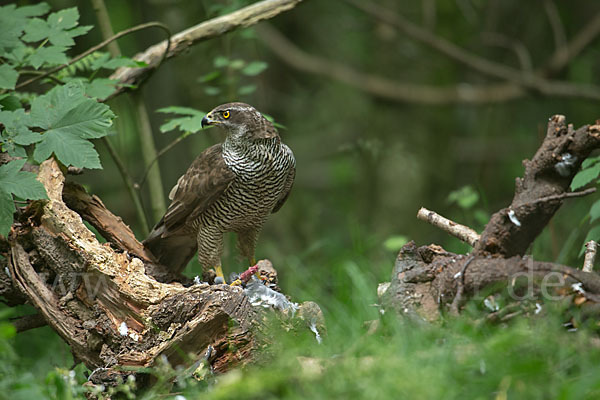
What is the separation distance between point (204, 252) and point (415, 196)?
4.48m

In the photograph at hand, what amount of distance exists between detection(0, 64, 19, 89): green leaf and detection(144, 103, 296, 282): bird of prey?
1.17 metres

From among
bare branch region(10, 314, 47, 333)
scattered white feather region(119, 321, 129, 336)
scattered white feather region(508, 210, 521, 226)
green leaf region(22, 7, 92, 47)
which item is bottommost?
bare branch region(10, 314, 47, 333)

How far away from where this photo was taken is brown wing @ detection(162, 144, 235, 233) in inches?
177

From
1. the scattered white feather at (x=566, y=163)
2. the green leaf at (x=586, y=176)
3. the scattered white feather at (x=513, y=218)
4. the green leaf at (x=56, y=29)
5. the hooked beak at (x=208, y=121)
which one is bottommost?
the green leaf at (x=586, y=176)

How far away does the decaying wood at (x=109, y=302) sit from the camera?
3260 millimetres

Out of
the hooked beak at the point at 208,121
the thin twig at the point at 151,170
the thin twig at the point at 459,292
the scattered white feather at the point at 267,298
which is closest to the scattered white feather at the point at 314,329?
the scattered white feather at the point at 267,298

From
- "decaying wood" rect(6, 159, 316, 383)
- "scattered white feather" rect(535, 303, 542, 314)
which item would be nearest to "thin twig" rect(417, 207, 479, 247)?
"scattered white feather" rect(535, 303, 542, 314)

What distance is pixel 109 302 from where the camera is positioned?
Result: 11.7 feet

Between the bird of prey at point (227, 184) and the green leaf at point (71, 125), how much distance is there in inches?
37.2

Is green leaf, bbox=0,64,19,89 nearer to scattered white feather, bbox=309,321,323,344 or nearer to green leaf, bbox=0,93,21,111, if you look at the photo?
green leaf, bbox=0,93,21,111

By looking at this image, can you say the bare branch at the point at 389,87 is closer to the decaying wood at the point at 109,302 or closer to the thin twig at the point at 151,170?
the thin twig at the point at 151,170

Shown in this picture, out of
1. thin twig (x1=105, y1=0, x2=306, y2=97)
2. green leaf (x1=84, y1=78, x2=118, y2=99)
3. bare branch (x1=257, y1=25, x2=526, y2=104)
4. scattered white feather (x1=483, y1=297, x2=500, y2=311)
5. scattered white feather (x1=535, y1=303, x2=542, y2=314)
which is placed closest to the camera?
scattered white feather (x1=535, y1=303, x2=542, y2=314)

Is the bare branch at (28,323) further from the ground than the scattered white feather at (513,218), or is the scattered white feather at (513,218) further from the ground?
the scattered white feather at (513,218)

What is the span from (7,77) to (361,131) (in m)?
6.57
